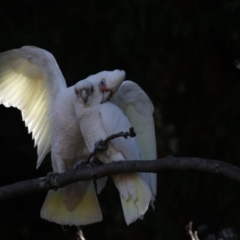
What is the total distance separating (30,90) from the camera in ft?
13.3

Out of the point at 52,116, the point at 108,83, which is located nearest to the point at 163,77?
the point at 52,116

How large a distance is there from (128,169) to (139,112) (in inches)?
30.1

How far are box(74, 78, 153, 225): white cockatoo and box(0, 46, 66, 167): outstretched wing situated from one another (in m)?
0.33

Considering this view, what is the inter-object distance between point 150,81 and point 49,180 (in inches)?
69.5

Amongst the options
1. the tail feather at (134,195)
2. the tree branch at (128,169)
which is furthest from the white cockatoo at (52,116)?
the tree branch at (128,169)

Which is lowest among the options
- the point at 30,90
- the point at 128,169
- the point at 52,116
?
the point at 128,169

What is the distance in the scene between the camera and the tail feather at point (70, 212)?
3834mm

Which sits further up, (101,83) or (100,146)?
(101,83)

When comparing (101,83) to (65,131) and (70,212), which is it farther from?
(70,212)

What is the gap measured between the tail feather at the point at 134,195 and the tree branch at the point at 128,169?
0.34 meters

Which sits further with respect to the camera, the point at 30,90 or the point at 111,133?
the point at 30,90

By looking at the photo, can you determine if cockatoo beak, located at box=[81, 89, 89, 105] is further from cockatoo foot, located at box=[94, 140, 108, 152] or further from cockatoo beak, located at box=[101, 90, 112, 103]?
cockatoo foot, located at box=[94, 140, 108, 152]

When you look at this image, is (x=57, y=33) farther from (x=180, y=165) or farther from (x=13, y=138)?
(x=180, y=165)

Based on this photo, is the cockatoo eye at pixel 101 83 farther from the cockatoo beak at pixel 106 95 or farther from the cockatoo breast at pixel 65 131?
the cockatoo breast at pixel 65 131
